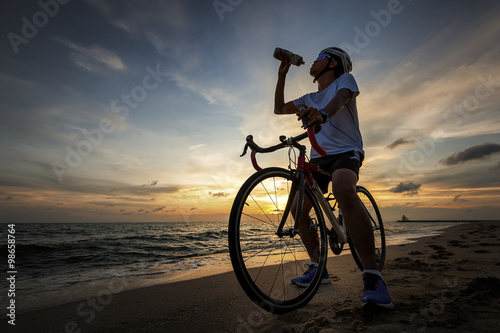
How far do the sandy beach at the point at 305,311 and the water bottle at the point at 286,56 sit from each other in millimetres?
2398

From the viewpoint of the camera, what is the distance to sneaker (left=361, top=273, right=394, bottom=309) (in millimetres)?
1854

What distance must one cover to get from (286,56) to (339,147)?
114 centimetres

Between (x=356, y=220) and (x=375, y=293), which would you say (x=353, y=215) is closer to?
(x=356, y=220)

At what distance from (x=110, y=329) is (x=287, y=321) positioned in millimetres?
1417

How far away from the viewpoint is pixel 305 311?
199 centimetres

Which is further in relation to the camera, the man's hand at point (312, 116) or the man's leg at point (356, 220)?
the man's leg at point (356, 220)

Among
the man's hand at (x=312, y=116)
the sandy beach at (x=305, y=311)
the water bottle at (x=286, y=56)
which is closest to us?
the sandy beach at (x=305, y=311)

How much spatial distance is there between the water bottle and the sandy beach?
7.87 feet

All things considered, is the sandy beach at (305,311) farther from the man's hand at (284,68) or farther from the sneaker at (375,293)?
the man's hand at (284,68)

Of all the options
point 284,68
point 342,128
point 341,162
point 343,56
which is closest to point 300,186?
point 341,162

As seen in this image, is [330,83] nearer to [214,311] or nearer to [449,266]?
[214,311]

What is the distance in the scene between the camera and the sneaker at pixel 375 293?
1.85 m

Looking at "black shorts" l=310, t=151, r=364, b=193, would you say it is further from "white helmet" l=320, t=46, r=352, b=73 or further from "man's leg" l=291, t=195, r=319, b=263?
"white helmet" l=320, t=46, r=352, b=73

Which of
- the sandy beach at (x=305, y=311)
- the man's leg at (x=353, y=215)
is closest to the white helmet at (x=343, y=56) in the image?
the man's leg at (x=353, y=215)
